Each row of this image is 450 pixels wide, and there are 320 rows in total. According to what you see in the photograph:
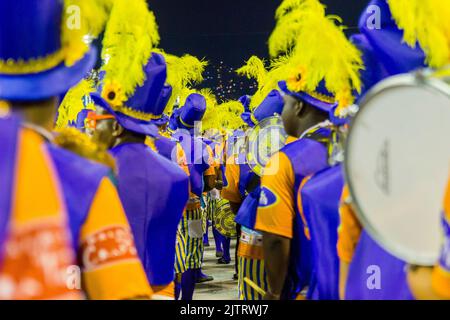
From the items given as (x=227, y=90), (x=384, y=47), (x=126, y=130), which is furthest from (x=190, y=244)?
(x=227, y=90)

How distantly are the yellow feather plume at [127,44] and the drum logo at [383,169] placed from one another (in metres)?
2.37

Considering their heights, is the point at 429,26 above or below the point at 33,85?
above

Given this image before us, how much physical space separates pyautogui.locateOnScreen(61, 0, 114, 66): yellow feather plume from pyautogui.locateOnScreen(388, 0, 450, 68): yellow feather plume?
974mm

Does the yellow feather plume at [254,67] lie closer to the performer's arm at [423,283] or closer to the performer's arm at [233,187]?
the performer's arm at [233,187]

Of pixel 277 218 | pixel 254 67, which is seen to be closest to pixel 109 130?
pixel 277 218


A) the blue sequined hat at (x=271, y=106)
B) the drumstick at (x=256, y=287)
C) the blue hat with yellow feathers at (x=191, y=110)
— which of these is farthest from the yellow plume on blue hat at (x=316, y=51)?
the blue hat with yellow feathers at (x=191, y=110)

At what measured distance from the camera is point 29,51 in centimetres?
169

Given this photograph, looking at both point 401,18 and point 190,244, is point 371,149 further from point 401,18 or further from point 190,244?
point 190,244

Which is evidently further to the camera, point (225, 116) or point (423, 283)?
point (225, 116)

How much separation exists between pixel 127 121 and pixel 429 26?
2.13 metres

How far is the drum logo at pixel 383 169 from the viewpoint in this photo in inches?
64.1

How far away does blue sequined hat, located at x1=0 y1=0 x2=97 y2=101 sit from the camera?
65.3 inches

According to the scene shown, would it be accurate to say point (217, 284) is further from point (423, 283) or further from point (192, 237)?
point (423, 283)

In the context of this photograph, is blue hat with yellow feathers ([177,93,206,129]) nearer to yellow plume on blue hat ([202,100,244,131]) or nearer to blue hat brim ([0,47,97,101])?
yellow plume on blue hat ([202,100,244,131])
